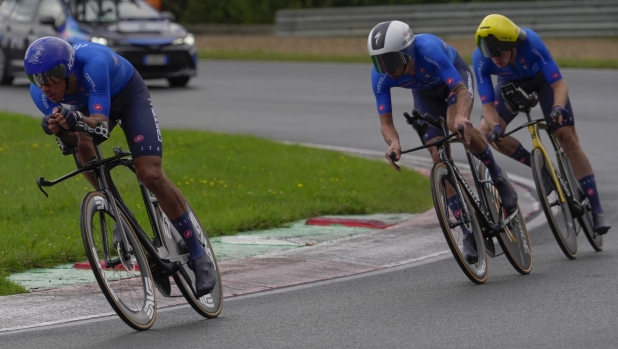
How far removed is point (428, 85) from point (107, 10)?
15365 millimetres

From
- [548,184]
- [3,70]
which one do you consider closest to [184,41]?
[3,70]

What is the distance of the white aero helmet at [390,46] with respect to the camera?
7.61 meters

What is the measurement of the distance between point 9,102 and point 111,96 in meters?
14.5

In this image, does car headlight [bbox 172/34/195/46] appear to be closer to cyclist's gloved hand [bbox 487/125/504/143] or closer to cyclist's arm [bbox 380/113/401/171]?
cyclist's gloved hand [bbox 487/125/504/143]

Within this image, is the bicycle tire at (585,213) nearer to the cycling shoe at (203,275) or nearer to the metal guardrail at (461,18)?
the cycling shoe at (203,275)

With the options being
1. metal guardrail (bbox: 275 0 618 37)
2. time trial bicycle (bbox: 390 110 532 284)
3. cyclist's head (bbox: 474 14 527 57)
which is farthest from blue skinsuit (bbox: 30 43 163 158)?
metal guardrail (bbox: 275 0 618 37)

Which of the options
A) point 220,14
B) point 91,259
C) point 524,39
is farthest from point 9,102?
A: point 220,14

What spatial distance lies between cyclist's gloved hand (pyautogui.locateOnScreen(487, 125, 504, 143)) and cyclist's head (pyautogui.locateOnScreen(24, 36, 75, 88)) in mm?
3686

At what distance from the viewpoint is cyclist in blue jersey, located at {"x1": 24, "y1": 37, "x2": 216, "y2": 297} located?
6.24 metres

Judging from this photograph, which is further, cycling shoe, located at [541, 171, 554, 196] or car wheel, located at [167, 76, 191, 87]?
car wheel, located at [167, 76, 191, 87]

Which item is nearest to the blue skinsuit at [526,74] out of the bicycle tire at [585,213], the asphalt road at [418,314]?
the bicycle tire at [585,213]

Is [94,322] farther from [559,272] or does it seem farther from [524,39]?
[524,39]

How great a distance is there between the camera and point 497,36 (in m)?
8.57

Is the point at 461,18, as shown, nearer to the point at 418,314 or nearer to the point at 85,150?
the point at 418,314
